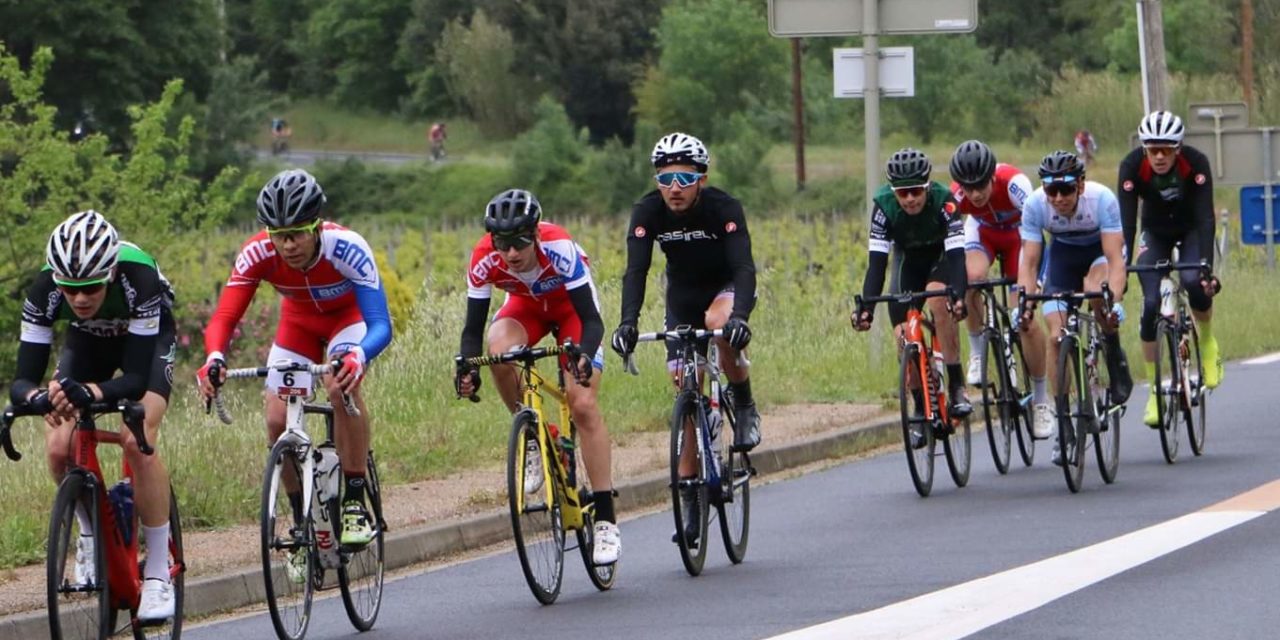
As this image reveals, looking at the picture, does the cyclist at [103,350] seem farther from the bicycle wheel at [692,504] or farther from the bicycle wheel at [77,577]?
the bicycle wheel at [692,504]

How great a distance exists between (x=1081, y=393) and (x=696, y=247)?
2.88 m

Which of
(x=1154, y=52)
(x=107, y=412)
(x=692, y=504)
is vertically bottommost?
(x=692, y=504)

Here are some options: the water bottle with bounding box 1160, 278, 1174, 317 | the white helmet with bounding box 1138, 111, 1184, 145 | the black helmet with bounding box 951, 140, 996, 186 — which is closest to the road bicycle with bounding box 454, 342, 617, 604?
the black helmet with bounding box 951, 140, 996, 186

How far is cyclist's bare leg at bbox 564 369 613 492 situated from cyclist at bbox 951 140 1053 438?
387 centimetres

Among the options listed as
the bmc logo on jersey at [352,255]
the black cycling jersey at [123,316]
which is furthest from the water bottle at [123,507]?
the bmc logo on jersey at [352,255]

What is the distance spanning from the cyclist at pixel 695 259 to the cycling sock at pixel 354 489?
136 cm

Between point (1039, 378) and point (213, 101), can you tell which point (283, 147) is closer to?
point (213, 101)

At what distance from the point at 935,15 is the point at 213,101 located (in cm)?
6448

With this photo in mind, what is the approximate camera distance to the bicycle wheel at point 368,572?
9.46 meters

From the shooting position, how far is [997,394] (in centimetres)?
1407

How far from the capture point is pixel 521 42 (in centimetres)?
10175

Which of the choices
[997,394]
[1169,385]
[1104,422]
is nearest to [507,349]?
[1104,422]

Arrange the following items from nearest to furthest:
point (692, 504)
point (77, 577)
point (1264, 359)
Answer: point (77, 577), point (692, 504), point (1264, 359)

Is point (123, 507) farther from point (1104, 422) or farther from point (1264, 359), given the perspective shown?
point (1264, 359)
